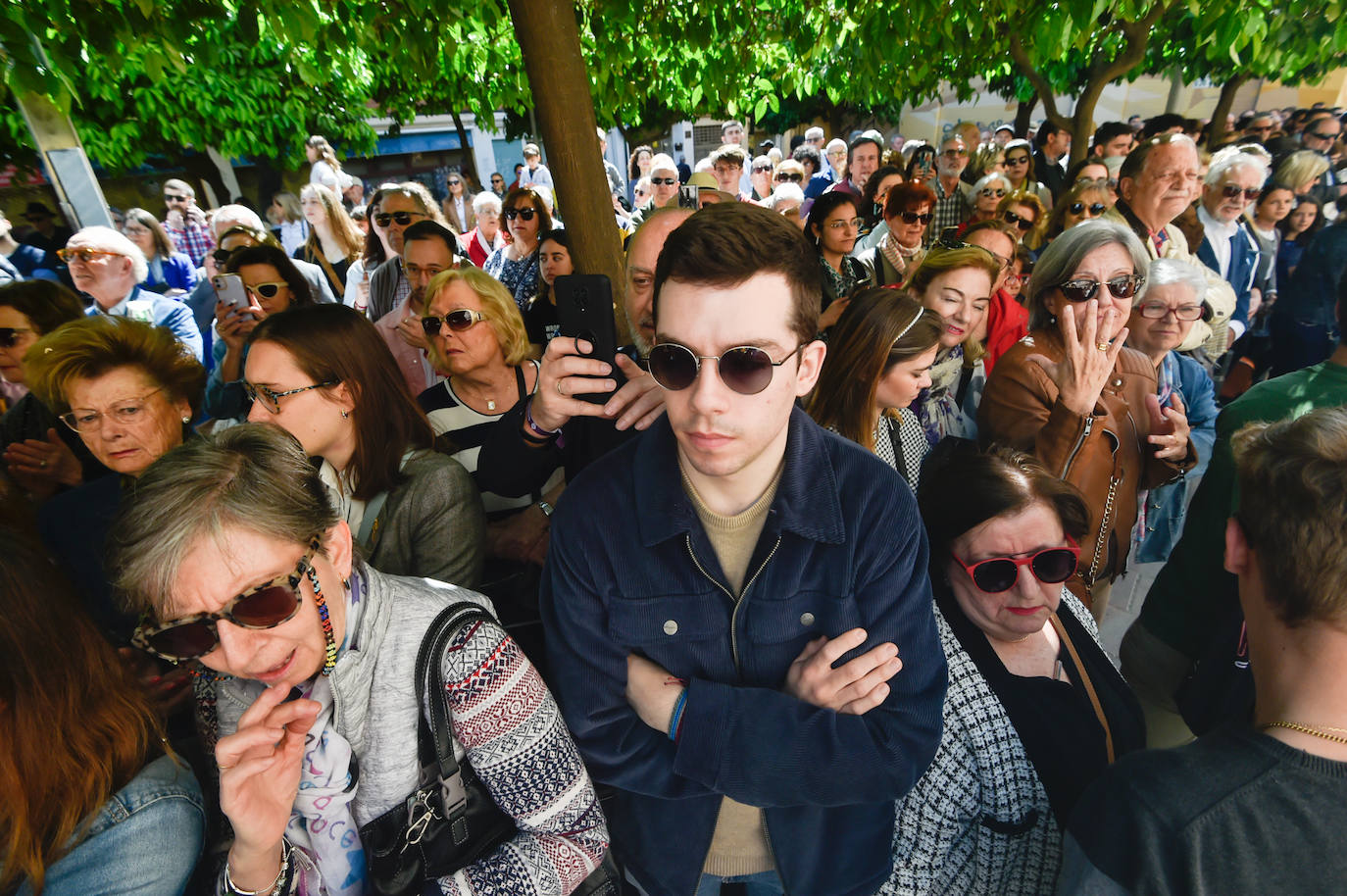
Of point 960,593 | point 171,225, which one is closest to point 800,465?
point 960,593

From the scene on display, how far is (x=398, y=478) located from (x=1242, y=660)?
8.60ft

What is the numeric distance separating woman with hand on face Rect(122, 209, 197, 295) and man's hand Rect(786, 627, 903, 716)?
733 centimetres

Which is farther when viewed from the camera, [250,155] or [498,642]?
[250,155]

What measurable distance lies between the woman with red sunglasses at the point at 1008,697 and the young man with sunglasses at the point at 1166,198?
9.98 feet

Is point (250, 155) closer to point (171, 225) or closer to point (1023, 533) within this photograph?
point (171, 225)

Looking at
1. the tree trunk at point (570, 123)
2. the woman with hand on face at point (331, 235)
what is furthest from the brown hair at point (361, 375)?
the woman with hand on face at point (331, 235)

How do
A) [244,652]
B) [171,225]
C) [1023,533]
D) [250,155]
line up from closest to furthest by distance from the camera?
[244,652] < [1023,533] < [171,225] < [250,155]

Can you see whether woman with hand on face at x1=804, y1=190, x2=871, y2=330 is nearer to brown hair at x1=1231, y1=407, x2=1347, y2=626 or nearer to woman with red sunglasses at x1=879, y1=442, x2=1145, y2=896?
woman with red sunglasses at x1=879, y1=442, x2=1145, y2=896

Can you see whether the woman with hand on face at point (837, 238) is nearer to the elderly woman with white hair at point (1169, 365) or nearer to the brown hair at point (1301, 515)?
the elderly woman with white hair at point (1169, 365)

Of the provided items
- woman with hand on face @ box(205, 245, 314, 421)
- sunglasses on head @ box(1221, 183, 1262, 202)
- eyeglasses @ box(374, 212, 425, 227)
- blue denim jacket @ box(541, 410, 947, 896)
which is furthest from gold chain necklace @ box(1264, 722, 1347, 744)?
eyeglasses @ box(374, 212, 425, 227)

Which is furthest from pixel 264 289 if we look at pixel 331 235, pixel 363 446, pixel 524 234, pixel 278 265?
pixel 331 235

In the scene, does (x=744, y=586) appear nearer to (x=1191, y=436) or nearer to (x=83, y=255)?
(x=1191, y=436)

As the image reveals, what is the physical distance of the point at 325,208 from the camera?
21.5 ft

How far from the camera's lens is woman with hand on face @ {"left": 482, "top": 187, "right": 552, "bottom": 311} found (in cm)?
546
